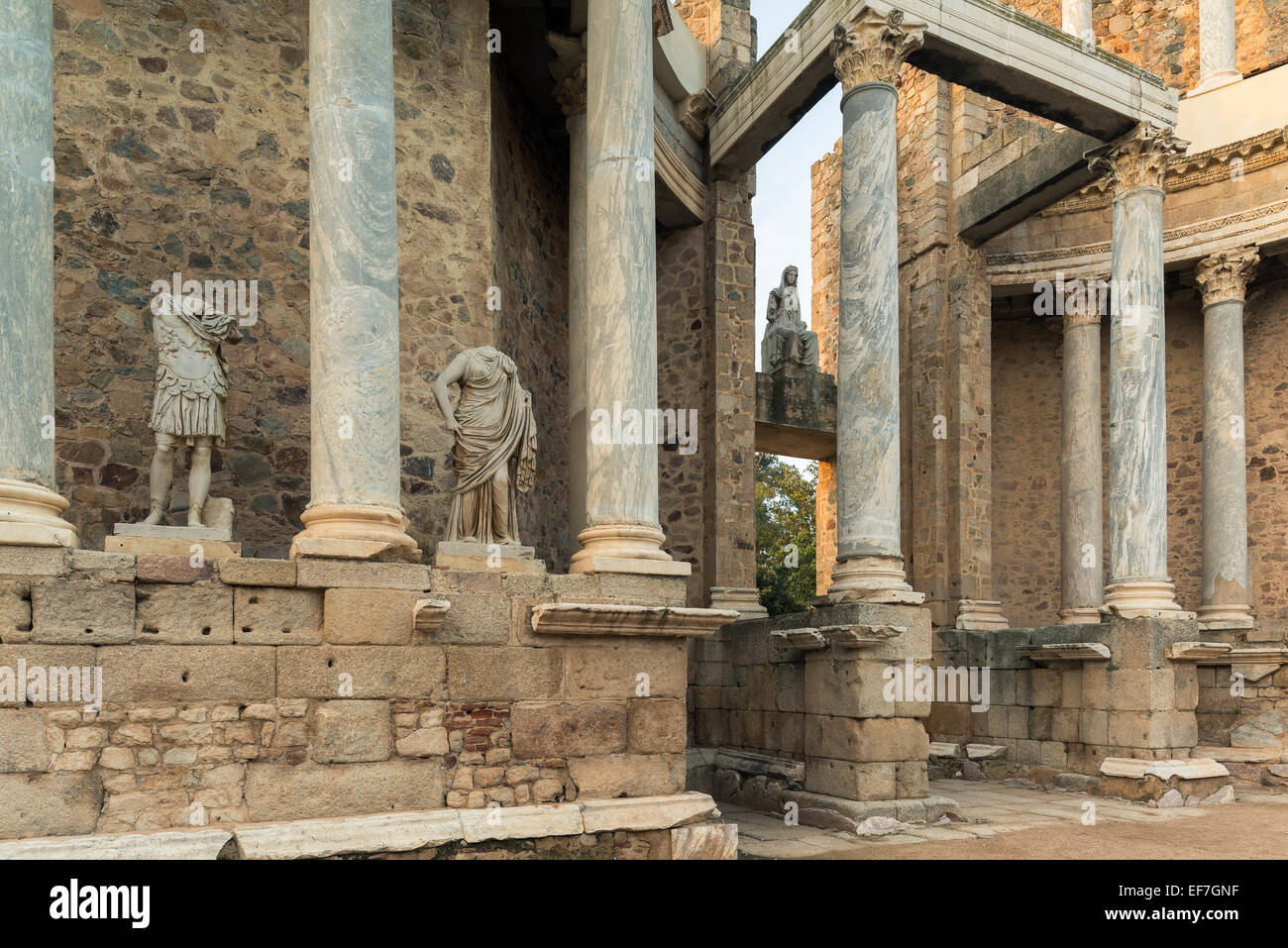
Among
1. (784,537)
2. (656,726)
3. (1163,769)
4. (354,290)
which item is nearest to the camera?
(354,290)

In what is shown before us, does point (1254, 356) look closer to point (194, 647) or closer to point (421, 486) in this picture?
point (421, 486)

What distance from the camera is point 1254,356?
1636 cm

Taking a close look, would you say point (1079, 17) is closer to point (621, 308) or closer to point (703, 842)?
point (621, 308)

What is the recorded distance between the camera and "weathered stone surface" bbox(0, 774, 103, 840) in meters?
5.56

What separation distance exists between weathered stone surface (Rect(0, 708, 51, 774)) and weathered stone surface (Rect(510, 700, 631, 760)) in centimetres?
268

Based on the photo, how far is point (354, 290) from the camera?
6.88 meters

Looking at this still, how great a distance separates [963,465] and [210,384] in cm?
1064

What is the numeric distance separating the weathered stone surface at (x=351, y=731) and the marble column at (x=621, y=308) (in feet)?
5.92

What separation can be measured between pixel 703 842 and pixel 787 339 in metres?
9.70

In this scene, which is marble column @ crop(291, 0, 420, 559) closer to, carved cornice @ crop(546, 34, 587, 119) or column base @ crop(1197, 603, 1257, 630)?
carved cornice @ crop(546, 34, 587, 119)

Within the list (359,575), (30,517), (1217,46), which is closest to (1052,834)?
(359,575)

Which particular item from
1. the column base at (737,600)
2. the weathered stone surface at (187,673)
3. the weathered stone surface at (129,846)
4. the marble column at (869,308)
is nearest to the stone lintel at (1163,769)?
the marble column at (869,308)
